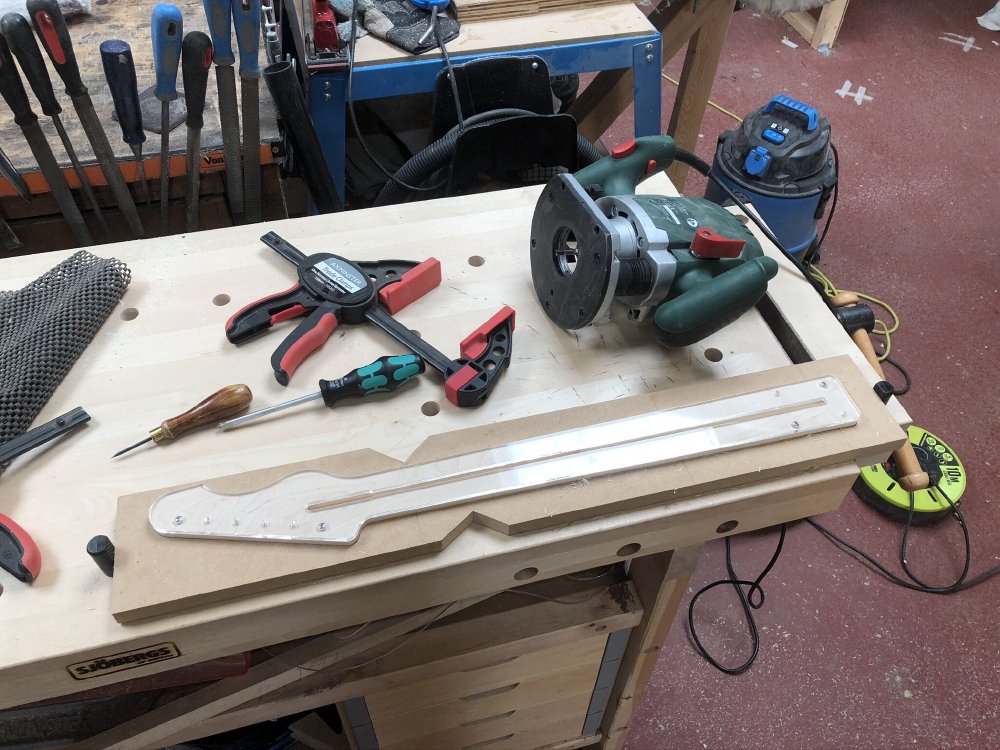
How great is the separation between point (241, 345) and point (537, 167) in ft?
2.60

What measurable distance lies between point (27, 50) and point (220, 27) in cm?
21

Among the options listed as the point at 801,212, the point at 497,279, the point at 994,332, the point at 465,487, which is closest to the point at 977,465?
the point at 994,332

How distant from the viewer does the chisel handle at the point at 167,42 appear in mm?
833

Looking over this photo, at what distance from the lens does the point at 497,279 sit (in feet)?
2.82

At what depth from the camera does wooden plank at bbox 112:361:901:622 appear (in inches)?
23.4

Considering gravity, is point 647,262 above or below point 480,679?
above

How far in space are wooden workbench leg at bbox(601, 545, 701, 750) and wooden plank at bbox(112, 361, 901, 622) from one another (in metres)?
0.20

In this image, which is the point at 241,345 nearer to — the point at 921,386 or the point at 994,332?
the point at 921,386

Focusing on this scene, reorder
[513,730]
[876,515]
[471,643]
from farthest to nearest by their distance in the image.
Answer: [876,515] → [513,730] → [471,643]

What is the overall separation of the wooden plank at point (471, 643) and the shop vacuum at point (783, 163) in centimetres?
109

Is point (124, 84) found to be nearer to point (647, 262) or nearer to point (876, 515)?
point (647, 262)

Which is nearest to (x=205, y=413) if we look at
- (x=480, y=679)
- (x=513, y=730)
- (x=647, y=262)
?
(x=647, y=262)

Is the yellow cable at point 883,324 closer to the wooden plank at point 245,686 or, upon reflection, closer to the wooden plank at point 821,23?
the wooden plank at point 821,23

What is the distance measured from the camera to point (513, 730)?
4.09 ft
